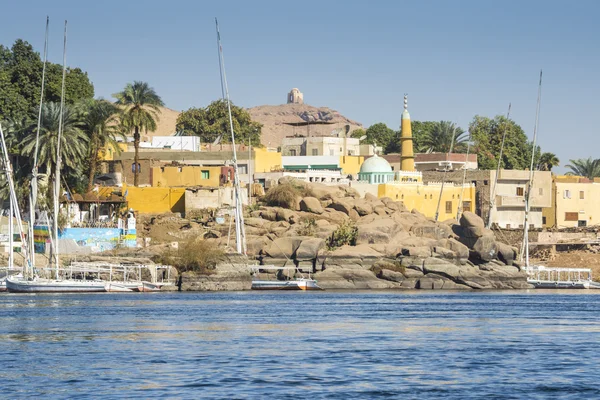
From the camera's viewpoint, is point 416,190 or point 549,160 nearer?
point 416,190

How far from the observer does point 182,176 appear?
104938 mm

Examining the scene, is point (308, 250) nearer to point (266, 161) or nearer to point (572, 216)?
point (266, 161)

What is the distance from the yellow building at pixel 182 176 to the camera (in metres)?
105

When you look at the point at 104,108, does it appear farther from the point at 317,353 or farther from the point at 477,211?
the point at 317,353

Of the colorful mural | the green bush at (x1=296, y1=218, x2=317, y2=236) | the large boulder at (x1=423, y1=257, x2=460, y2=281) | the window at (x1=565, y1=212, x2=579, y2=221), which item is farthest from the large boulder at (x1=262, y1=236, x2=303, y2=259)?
the window at (x1=565, y1=212, x2=579, y2=221)

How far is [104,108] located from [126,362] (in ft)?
207

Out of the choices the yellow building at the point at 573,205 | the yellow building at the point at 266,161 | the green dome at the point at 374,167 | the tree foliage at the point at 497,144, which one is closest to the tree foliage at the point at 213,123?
the tree foliage at the point at 497,144

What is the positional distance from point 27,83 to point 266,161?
955 inches

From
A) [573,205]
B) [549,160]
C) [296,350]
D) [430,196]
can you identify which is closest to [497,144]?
[549,160]

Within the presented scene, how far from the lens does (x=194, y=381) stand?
33.1 metres

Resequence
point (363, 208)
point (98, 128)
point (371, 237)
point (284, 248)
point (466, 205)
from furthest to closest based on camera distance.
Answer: point (466, 205) < point (363, 208) < point (98, 128) < point (371, 237) < point (284, 248)

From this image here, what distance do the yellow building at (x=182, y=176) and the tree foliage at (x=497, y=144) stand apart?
48205mm

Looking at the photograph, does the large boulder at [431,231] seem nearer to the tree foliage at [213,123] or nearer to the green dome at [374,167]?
the green dome at [374,167]

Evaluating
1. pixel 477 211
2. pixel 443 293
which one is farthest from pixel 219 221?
pixel 477 211
